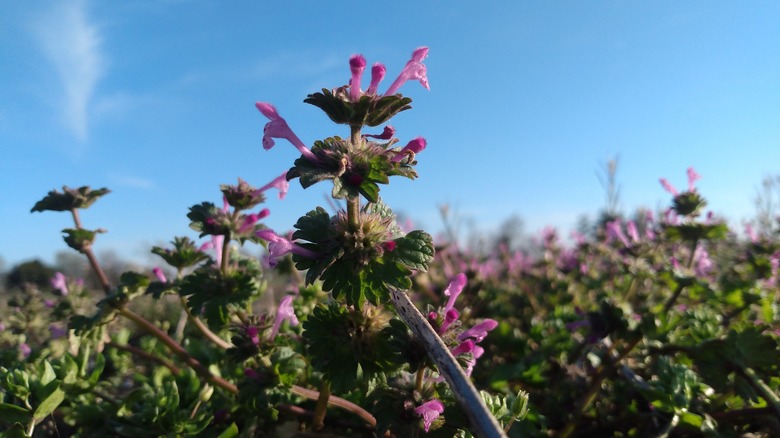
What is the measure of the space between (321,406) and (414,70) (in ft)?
3.73

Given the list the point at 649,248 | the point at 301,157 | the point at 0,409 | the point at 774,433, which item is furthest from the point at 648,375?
the point at 0,409

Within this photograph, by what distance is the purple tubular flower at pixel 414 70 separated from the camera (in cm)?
136

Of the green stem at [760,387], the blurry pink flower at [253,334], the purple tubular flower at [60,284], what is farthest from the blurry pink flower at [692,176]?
the purple tubular flower at [60,284]

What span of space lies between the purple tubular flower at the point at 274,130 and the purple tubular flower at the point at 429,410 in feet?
2.50

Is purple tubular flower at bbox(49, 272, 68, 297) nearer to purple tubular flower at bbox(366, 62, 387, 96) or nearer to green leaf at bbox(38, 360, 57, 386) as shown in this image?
green leaf at bbox(38, 360, 57, 386)

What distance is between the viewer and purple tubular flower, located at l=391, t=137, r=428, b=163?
1203 mm

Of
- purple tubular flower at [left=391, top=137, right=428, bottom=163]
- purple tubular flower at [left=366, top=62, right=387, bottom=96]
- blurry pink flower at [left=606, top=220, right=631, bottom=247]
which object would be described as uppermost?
blurry pink flower at [left=606, top=220, right=631, bottom=247]

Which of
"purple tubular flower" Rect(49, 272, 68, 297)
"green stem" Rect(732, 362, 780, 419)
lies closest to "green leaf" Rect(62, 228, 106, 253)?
"purple tubular flower" Rect(49, 272, 68, 297)

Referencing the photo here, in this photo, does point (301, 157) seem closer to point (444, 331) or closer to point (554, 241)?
point (444, 331)

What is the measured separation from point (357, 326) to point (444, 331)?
26 centimetres

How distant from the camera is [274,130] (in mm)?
1299

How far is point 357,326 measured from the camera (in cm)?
137

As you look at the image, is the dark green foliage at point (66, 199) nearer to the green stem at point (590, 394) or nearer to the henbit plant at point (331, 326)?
the henbit plant at point (331, 326)

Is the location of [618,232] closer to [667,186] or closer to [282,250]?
[667,186]
